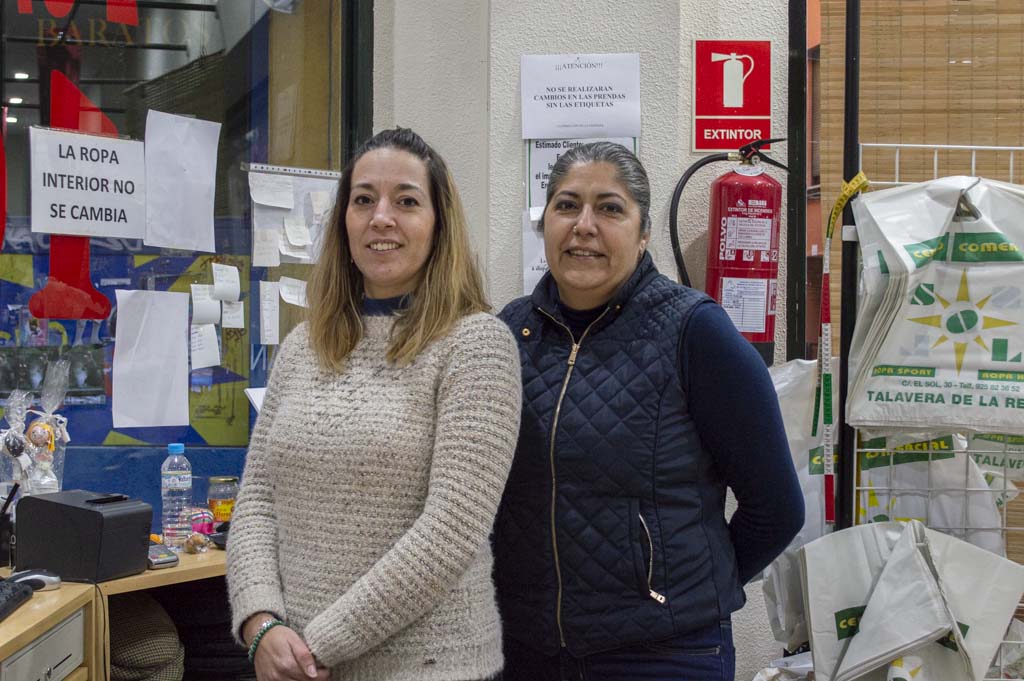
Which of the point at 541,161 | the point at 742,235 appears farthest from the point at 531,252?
the point at 742,235

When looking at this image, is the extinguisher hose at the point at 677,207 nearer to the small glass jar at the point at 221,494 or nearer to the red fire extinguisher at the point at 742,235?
the red fire extinguisher at the point at 742,235

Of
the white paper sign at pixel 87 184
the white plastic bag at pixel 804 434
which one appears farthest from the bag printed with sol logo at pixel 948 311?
the white paper sign at pixel 87 184

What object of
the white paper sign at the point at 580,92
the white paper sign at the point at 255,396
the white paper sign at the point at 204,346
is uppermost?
the white paper sign at the point at 580,92

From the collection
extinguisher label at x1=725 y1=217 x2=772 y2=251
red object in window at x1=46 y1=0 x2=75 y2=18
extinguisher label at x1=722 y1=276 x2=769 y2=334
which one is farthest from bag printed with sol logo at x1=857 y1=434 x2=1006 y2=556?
red object in window at x1=46 y1=0 x2=75 y2=18

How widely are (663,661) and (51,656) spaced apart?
1.15 meters

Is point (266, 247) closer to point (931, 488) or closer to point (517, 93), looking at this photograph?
point (517, 93)

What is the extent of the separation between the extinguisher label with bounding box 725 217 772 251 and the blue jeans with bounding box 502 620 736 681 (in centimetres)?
119

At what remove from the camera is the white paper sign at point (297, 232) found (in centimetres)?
269

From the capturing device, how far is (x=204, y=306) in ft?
8.46

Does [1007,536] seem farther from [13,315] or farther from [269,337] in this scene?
[13,315]

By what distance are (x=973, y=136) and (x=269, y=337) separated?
2042mm

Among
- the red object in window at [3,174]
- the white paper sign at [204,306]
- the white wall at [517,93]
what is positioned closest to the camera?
the red object in window at [3,174]

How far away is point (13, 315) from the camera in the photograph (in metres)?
2.37

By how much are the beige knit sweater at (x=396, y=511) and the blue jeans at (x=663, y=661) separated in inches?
5.6
